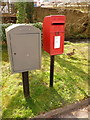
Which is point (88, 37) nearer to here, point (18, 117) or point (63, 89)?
point (63, 89)

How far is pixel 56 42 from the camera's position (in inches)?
107

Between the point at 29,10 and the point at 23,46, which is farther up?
the point at 29,10

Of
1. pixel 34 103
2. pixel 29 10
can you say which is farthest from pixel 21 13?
pixel 34 103

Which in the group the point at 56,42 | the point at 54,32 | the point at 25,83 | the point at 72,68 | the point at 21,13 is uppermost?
the point at 21,13

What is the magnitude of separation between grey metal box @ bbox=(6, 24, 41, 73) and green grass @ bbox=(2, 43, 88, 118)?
748 mm

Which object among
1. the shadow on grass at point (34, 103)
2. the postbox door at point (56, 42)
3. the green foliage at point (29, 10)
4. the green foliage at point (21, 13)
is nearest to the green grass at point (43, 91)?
the shadow on grass at point (34, 103)

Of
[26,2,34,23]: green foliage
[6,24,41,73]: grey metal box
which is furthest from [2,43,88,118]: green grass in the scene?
[26,2,34,23]: green foliage

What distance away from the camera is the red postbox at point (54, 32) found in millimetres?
2512

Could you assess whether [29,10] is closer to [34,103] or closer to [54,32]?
[54,32]

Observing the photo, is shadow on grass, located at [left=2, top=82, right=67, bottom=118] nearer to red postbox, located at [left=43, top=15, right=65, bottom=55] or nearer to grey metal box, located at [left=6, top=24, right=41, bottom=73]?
grey metal box, located at [left=6, top=24, right=41, bottom=73]

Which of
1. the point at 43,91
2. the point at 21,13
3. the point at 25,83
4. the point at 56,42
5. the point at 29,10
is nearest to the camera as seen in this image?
the point at 25,83

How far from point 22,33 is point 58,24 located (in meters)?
0.89

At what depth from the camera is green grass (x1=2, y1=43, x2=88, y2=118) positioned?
2.38 m

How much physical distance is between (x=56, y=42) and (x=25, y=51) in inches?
32.2
